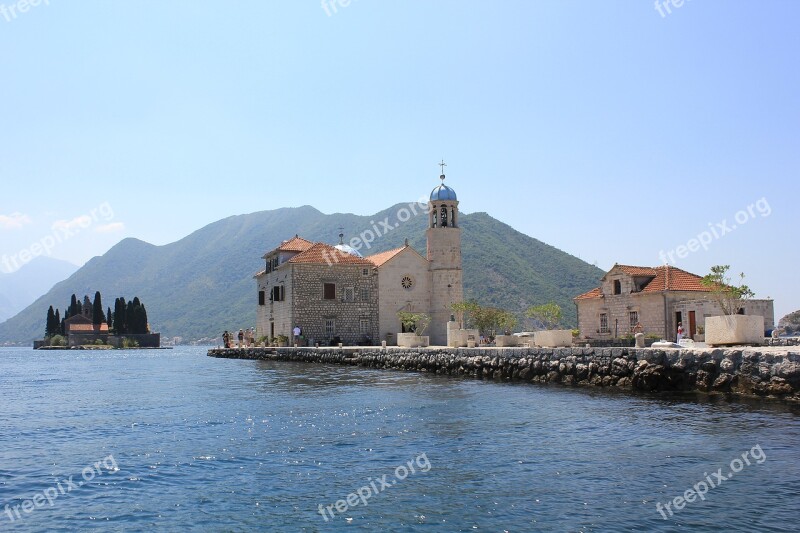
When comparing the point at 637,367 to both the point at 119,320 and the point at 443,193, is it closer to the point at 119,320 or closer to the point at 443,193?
the point at 443,193

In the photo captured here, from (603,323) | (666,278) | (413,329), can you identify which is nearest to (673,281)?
(666,278)

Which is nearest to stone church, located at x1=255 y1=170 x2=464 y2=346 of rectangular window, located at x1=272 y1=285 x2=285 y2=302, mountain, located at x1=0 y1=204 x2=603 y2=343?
rectangular window, located at x1=272 y1=285 x2=285 y2=302

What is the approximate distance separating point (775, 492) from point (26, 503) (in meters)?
9.54

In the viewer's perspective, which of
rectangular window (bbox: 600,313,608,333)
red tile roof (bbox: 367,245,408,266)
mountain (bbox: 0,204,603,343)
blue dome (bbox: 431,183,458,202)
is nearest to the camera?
rectangular window (bbox: 600,313,608,333)

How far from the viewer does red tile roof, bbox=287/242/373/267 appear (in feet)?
153

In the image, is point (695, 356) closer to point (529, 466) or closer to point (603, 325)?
point (529, 466)

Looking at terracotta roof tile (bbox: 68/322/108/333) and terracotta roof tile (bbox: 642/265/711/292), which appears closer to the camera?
terracotta roof tile (bbox: 642/265/711/292)

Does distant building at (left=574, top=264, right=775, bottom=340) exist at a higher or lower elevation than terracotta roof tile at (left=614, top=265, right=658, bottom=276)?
lower

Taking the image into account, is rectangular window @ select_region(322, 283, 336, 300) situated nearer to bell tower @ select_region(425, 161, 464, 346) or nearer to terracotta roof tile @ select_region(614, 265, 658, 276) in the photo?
bell tower @ select_region(425, 161, 464, 346)

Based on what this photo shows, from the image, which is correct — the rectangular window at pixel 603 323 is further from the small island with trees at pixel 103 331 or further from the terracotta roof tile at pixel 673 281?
the small island with trees at pixel 103 331

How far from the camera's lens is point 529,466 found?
9.87 m

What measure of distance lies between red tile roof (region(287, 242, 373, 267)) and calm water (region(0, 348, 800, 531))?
29.0 m

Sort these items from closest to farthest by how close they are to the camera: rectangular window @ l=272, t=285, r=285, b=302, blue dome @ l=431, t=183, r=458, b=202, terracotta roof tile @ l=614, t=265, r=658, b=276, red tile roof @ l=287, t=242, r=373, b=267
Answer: terracotta roof tile @ l=614, t=265, r=658, b=276, blue dome @ l=431, t=183, r=458, b=202, red tile roof @ l=287, t=242, r=373, b=267, rectangular window @ l=272, t=285, r=285, b=302

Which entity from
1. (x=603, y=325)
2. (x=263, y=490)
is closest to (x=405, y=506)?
(x=263, y=490)
